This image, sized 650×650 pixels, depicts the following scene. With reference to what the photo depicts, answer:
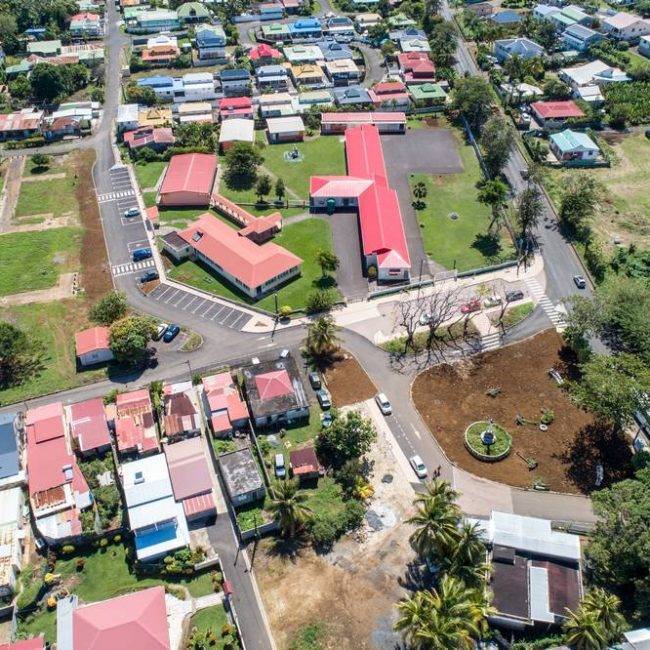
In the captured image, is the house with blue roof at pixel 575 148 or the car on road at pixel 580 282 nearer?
the car on road at pixel 580 282

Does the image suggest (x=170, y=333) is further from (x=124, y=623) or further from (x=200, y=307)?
(x=124, y=623)

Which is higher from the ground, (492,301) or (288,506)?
(492,301)

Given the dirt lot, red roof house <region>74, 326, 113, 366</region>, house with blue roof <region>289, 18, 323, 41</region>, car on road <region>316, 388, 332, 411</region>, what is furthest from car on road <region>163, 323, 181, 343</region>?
house with blue roof <region>289, 18, 323, 41</region>

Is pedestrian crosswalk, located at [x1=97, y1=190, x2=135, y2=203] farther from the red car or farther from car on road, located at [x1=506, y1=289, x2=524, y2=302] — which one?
car on road, located at [x1=506, y1=289, x2=524, y2=302]

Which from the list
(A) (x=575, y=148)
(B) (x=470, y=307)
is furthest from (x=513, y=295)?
(A) (x=575, y=148)

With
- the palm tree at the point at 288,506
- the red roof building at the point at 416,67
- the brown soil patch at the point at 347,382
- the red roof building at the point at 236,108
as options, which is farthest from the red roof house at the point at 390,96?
the palm tree at the point at 288,506

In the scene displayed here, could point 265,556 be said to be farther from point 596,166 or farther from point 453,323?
point 596,166

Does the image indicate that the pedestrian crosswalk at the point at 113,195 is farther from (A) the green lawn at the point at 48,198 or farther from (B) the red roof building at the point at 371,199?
(B) the red roof building at the point at 371,199
